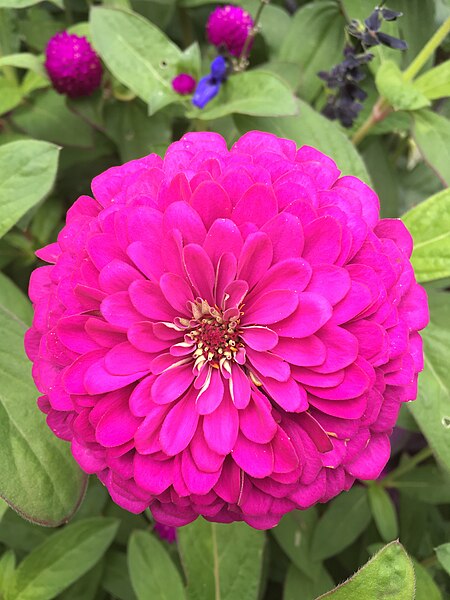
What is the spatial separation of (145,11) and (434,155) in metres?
0.46

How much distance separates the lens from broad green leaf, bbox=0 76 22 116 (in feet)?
2.47

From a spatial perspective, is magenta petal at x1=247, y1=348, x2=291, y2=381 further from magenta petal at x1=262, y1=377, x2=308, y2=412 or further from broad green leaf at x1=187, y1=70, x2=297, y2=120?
broad green leaf at x1=187, y1=70, x2=297, y2=120

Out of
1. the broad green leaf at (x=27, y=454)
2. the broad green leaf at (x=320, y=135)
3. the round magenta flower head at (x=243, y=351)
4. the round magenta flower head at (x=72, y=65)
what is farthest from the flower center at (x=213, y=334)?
the round magenta flower head at (x=72, y=65)

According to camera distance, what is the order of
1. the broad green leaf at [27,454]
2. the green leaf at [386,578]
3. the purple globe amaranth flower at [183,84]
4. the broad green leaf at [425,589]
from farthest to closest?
the purple globe amaranth flower at [183,84] < the broad green leaf at [425,589] < the broad green leaf at [27,454] < the green leaf at [386,578]

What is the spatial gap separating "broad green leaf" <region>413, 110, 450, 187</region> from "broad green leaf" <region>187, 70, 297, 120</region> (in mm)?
160

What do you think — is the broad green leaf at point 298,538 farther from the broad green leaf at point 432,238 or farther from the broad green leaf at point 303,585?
the broad green leaf at point 432,238

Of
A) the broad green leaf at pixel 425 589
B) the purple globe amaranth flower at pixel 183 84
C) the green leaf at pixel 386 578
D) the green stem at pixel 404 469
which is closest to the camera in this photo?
the green leaf at pixel 386 578

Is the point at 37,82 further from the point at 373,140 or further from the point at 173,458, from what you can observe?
the point at 173,458

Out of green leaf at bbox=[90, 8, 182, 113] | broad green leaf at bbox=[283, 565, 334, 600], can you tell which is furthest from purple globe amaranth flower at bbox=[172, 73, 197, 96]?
broad green leaf at bbox=[283, 565, 334, 600]

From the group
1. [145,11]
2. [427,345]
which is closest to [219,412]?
[427,345]

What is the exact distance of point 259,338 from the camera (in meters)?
0.44

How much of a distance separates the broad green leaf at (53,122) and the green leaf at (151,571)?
1.58 ft

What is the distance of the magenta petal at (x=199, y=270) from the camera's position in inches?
16.5

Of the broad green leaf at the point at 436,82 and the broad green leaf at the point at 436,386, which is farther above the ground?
the broad green leaf at the point at 436,82
